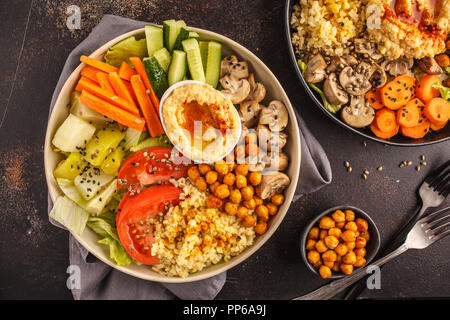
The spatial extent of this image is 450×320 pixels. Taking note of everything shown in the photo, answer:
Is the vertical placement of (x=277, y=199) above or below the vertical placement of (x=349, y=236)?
above

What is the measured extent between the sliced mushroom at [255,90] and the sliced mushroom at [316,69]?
36cm

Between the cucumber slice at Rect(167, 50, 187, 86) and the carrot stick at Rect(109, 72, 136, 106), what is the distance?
0.97 ft

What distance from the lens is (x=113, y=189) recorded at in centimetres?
244

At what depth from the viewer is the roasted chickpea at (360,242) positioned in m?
2.58

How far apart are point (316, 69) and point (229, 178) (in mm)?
1031

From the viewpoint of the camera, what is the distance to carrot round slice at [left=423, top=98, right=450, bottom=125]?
2.56 m

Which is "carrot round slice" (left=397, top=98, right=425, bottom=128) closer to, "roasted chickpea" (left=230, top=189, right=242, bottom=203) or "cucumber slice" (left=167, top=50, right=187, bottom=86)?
"roasted chickpea" (left=230, top=189, right=242, bottom=203)

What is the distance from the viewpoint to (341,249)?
2.54m

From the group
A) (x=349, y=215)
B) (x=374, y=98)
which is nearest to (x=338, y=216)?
(x=349, y=215)

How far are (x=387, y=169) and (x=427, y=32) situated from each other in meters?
1.11

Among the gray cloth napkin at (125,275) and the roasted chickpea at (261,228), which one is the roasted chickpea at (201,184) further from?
the gray cloth napkin at (125,275)

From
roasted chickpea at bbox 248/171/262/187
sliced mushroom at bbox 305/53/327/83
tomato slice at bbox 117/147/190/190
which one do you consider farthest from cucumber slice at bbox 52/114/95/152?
sliced mushroom at bbox 305/53/327/83

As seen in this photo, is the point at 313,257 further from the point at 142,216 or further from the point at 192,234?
the point at 142,216

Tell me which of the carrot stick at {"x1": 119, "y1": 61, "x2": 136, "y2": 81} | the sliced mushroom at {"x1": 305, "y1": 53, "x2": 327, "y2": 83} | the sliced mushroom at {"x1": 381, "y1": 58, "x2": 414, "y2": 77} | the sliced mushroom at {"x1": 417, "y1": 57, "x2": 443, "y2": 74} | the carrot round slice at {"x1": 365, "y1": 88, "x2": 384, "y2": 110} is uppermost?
the sliced mushroom at {"x1": 417, "y1": 57, "x2": 443, "y2": 74}
